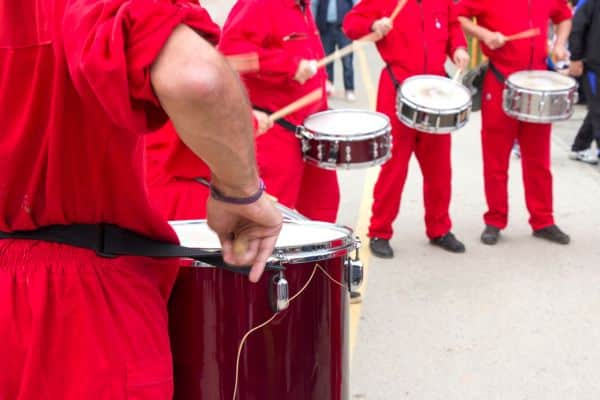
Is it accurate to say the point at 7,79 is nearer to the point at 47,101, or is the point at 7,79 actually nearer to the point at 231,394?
the point at 47,101

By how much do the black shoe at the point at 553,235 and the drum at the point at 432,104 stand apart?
1.13 metres

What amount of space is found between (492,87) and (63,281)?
14.3 ft

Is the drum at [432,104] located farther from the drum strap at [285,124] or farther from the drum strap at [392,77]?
the drum strap at [285,124]

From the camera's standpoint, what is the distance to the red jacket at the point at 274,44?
12.7 feet

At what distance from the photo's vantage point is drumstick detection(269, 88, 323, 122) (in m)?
3.89

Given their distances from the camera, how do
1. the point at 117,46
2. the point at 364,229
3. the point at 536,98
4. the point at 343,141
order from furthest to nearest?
the point at 364,229, the point at 536,98, the point at 343,141, the point at 117,46

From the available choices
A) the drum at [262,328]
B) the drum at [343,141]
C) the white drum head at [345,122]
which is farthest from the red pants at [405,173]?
the drum at [262,328]

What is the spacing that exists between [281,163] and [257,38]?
0.60 meters

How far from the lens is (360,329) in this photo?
430 cm

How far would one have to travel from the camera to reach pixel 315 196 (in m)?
4.28

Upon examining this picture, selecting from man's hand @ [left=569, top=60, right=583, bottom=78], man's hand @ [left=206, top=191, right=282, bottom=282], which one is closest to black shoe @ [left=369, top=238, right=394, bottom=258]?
man's hand @ [left=569, top=60, right=583, bottom=78]

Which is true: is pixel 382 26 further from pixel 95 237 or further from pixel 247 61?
pixel 95 237

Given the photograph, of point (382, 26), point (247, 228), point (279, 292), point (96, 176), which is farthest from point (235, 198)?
point (382, 26)

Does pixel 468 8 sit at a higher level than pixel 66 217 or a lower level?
lower
